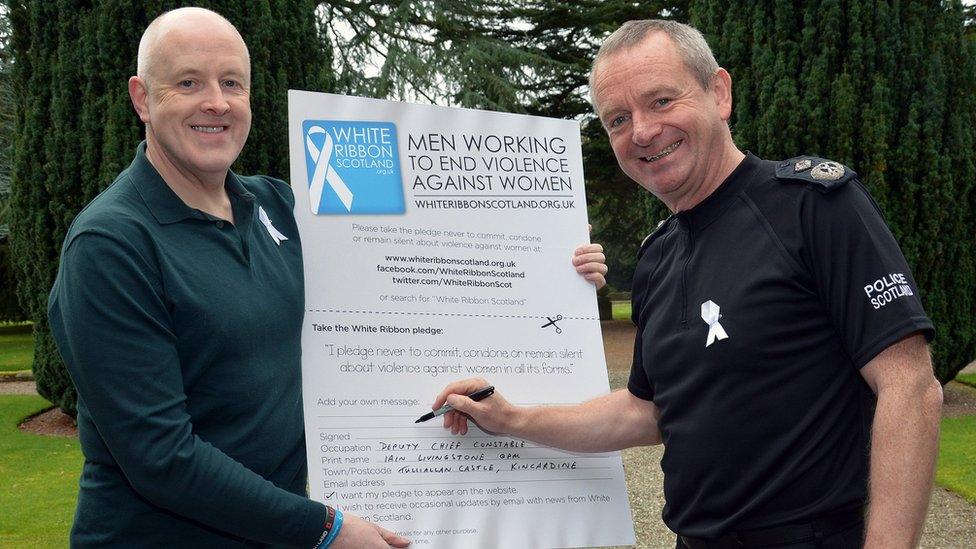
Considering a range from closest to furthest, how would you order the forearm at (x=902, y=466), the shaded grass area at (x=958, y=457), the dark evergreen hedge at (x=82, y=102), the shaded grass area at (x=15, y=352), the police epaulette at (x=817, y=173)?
1. the forearm at (x=902, y=466)
2. the police epaulette at (x=817, y=173)
3. the shaded grass area at (x=958, y=457)
4. the dark evergreen hedge at (x=82, y=102)
5. the shaded grass area at (x=15, y=352)

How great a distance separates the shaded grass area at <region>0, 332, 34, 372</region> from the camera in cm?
1745

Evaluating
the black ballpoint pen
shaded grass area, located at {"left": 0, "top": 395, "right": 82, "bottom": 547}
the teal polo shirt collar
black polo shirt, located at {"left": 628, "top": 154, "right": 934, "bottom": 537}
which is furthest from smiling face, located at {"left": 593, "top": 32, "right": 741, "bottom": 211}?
shaded grass area, located at {"left": 0, "top": 395, "right": 82, "bottom": 547}

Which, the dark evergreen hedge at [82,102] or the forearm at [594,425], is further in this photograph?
the dark evergreen hedge at [82,102]

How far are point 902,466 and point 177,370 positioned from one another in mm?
1638

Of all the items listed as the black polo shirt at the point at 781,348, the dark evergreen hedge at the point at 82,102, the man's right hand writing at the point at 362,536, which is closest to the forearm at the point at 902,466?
the black polo shirt at the point at 781,348

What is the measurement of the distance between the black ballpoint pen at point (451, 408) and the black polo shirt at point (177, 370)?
1.34ft

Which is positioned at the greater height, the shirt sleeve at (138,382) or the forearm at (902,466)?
the shirt sleeve at (138,382)

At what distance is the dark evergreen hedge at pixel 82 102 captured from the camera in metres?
7.55

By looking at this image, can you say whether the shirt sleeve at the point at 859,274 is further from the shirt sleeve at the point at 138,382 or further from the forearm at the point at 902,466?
the shirt sleeve at the point at 138,382

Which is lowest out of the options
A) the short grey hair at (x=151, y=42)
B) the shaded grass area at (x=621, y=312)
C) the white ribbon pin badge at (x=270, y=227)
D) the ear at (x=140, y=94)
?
the shaded grass area at (x=621, y=312)

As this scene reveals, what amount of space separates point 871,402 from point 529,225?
1.17m

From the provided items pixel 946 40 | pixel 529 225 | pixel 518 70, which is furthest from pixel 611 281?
pixel 529 225

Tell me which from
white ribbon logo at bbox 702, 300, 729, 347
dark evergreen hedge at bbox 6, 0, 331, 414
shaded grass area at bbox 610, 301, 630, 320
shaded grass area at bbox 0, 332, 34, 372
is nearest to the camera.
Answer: white ribbon logo at bbox 702, 300, 729, 347

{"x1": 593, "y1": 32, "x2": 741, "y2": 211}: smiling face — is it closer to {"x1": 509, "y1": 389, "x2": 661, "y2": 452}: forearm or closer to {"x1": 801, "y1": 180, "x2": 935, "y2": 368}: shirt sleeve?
{"x1": 801, "y1": 180, "x2": 935, "y2": 368}: shirt sleeve
